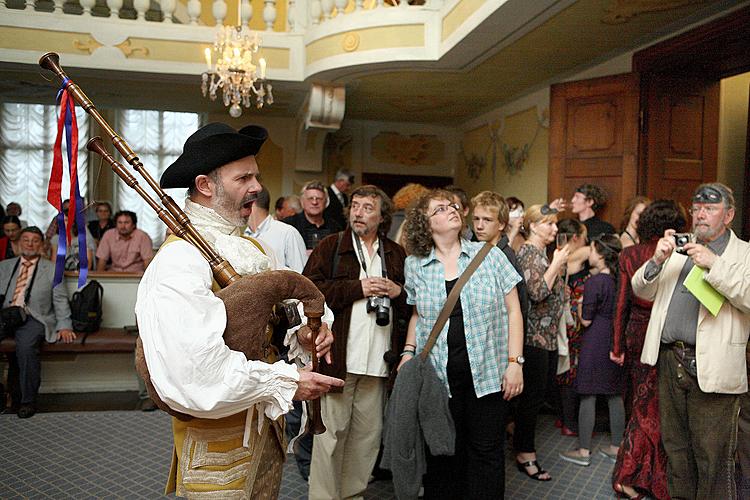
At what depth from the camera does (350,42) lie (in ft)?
17.6

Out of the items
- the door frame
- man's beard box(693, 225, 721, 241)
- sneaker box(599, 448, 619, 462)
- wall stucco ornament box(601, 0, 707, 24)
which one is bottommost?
sneaker box(599, 448, 619, 462)

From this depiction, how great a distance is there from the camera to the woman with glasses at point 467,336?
93.8 inches

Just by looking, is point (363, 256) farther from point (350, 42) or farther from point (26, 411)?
point (350, 42)

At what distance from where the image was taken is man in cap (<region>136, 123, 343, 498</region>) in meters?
1.28

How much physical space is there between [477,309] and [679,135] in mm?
3437

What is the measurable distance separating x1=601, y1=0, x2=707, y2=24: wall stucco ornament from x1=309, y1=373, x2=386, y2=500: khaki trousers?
2.98 metres

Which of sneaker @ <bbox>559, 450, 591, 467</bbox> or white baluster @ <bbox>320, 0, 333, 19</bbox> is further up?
white baluster @ <bbox>320, 0, 333, 19</bbox>

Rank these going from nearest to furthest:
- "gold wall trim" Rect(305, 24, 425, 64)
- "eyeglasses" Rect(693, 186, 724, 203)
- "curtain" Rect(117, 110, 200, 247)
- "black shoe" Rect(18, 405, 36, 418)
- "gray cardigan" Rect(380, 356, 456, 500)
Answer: "gray cardigan" Rect(380, 356, 456, 500) → "eyeglasses" Rect(693, 186, 724, 203) → "black shoe" Rect(18, 405, 36, 418) → "gold wall trim" Rect(305, 24, 425, 64) → "curtain" Rect(117, 110, 200, 247)

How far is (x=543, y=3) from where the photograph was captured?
377 cm

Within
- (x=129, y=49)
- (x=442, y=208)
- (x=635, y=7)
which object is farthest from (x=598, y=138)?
(x=129, y=49)

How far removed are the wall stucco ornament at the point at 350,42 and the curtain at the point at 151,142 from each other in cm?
493

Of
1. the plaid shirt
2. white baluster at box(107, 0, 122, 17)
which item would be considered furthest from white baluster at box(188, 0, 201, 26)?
the plaid shirt

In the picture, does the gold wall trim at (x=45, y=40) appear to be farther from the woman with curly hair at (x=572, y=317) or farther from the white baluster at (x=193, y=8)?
the woman with curly hair at (x=572, y=317)

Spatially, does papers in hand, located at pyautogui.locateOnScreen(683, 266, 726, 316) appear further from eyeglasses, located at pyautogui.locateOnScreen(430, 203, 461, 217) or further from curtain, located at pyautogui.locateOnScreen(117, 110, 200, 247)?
curtain, located at pyautogui.locateOnScreen(117, 110, 200, 247)
